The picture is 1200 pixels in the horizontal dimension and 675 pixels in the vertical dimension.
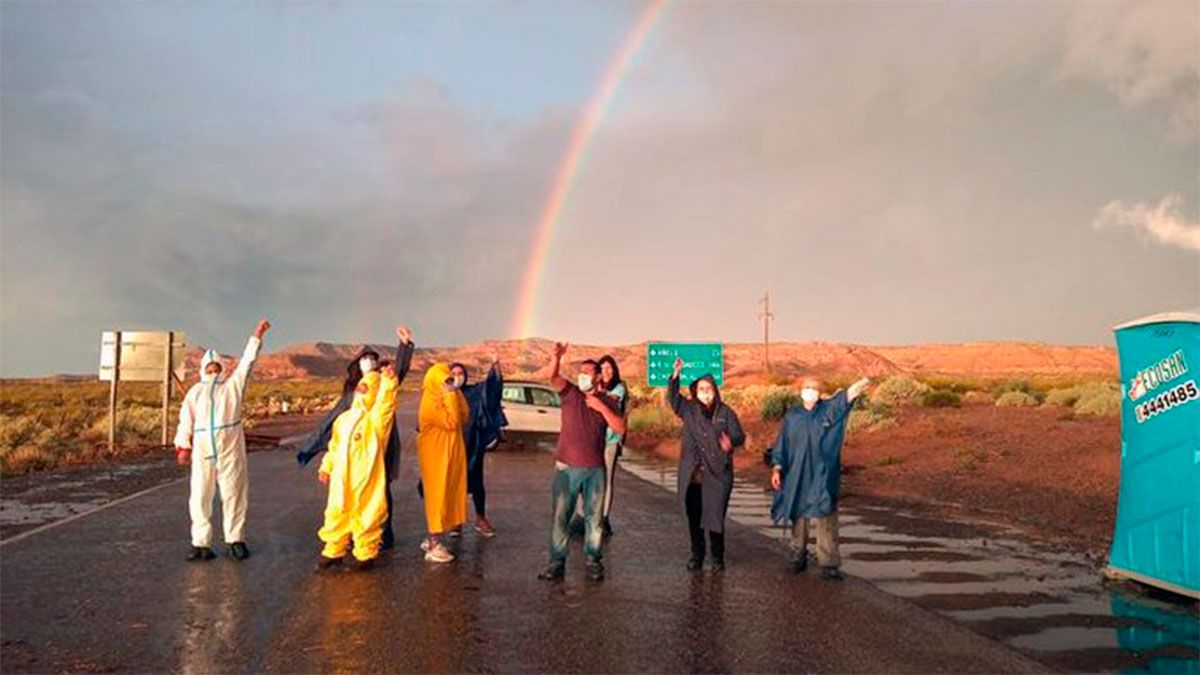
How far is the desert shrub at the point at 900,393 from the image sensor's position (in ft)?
123

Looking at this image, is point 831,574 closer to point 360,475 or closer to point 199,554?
point 360,475

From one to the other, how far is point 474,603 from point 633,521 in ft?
18.1

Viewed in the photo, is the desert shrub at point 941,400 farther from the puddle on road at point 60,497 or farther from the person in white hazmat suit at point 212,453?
the person in white hazmat suit at point 212,453

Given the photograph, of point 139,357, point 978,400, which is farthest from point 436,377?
point 978,400

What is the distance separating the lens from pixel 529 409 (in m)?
27.6

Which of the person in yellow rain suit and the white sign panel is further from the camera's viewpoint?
the white sign panel

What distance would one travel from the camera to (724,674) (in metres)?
6.08

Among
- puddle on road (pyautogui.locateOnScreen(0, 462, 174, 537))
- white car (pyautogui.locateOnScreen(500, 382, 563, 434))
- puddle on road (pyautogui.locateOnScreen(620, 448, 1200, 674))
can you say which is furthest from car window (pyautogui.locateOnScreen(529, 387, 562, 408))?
puddle on road (pyautogui.locateOnScreen(620, 448, 1200, 674))

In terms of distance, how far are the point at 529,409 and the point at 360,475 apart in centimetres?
1813

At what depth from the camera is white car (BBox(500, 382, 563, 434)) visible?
27.4 metres

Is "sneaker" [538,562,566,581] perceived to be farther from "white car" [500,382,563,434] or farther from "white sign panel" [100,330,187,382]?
"white sign panel" [100,330,187,382]

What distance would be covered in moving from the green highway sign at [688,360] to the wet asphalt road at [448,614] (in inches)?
841

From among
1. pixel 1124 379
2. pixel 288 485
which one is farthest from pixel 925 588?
pixel 288 485

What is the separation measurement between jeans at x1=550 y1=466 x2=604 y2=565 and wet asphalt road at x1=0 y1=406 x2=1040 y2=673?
0.34 metres
